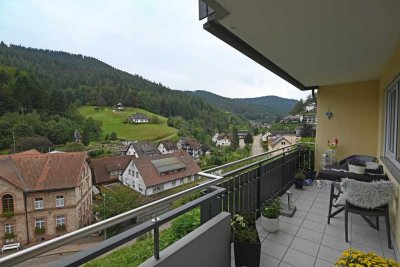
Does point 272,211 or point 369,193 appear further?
point 272,211

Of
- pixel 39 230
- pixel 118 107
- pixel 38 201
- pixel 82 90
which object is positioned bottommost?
pixel 39 230

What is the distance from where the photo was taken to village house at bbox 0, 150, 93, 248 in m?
6.27

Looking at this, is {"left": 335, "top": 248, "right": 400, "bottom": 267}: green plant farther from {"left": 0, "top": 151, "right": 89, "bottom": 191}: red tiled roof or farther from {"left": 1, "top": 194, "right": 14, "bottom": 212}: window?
{"left": 1, "top": 194, "right": 14, "bottom": 212}: window

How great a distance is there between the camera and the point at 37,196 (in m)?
6.59

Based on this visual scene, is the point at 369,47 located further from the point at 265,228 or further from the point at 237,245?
the point at 237,245

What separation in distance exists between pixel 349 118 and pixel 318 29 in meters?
4.05

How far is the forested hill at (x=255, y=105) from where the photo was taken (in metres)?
32.1

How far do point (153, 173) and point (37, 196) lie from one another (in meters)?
5.33

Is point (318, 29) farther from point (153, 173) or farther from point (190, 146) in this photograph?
point (190, 146)

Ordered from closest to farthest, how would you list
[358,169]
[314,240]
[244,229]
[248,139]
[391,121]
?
[244,229] < [314,240] < [358,169] < [391,121] < [248,139]

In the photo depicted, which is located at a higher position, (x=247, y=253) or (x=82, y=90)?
(x=82, y=90)

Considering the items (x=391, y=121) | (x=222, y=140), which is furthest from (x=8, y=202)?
(x=222, y=140)

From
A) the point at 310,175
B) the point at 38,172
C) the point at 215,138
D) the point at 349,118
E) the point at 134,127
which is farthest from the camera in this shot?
the point at 134,127

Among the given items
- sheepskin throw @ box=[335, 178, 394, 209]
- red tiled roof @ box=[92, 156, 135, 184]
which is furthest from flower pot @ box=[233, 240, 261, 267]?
red tiled roof @ box=[92, 156, 135, 184]
